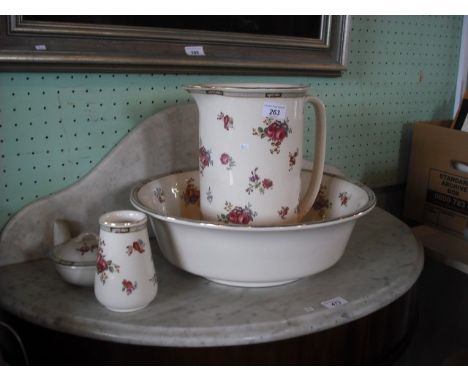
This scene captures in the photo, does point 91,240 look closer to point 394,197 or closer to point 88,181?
point 88,181

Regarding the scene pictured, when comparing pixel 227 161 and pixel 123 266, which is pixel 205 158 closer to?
pixel 227 161

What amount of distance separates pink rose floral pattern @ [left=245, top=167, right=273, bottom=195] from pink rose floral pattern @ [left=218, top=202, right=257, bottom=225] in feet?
0.07

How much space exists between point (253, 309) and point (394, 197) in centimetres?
77

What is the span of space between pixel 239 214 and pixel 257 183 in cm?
5

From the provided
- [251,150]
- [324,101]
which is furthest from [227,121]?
[324,101]

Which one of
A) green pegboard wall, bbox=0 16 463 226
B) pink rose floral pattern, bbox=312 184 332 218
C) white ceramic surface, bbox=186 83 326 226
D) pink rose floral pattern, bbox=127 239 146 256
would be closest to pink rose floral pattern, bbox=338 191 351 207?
pink rose floral pattern, bbox=312 184 332 218

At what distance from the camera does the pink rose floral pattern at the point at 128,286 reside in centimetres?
60

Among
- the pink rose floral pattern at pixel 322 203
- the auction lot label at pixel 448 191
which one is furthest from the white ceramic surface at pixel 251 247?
the auction lot label at pixel 448 191

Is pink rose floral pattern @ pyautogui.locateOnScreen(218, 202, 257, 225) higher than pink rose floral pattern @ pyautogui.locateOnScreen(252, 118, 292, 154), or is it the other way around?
pink rose floral pattern @ pyautogui.locateOnScreen(252, 118, 292, 154)

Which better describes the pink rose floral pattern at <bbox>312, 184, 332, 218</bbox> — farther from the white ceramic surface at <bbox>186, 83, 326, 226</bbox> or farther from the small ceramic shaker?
the small ceramic shaker

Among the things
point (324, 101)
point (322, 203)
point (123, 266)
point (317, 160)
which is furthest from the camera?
point (324, 101)

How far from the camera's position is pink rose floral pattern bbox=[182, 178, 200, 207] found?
2.74 feet

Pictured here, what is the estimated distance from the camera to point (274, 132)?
0.64 meters
